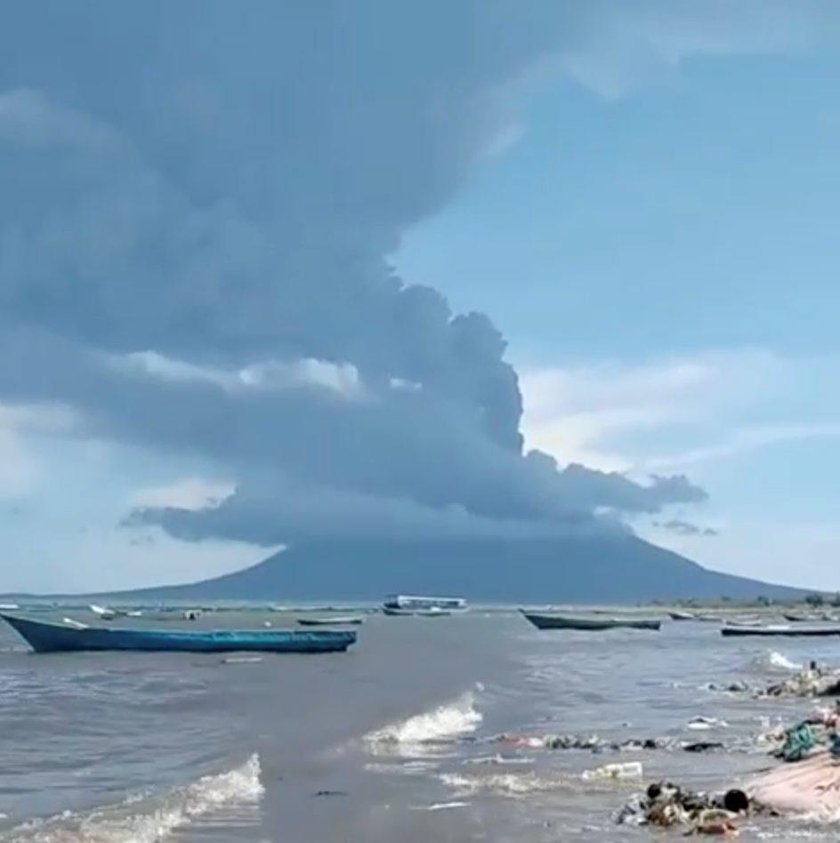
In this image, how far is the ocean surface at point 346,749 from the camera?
16672 mm

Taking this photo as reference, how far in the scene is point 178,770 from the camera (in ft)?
76.4

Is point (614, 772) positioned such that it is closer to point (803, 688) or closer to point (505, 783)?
point (505, 783)

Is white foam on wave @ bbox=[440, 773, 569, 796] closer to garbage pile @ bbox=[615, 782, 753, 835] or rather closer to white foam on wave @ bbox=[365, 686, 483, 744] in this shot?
garbage pile @ bbox=[615, 782, 753, 835]


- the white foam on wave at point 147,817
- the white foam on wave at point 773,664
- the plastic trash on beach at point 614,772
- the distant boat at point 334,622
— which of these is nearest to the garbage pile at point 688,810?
the plastic trash on beach at point 614,772

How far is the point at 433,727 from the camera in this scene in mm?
29141

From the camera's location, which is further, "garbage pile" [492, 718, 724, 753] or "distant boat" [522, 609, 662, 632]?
"distant boat" [522, 609, 662, 632]

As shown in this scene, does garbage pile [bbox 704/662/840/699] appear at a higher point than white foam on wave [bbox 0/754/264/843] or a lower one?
higher

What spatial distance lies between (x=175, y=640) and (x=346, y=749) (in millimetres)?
38074

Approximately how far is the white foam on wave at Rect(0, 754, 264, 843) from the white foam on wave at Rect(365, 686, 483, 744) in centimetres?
622

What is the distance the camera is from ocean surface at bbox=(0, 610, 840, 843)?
16.7m

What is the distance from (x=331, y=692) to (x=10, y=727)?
515 inches

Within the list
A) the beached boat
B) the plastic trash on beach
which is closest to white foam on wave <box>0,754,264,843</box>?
the plastic trash on beach

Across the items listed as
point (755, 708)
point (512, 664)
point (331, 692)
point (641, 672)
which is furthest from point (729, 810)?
point (512, 664)

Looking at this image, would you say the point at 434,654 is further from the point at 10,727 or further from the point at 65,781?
the point at 65,781
